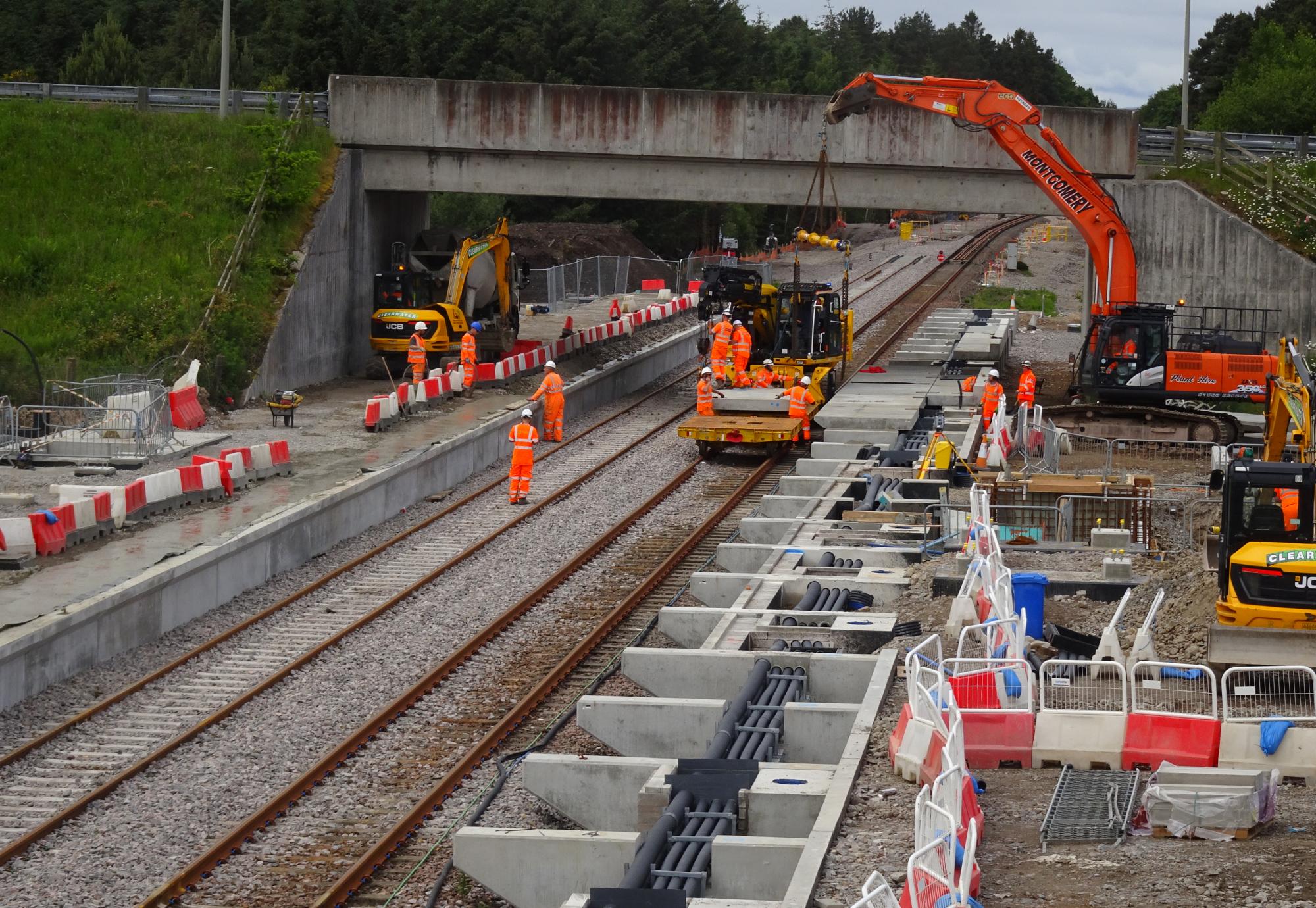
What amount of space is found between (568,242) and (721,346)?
31.2 m

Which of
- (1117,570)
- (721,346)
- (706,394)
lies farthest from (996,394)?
(1117,570)

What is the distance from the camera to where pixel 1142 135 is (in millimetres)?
38969

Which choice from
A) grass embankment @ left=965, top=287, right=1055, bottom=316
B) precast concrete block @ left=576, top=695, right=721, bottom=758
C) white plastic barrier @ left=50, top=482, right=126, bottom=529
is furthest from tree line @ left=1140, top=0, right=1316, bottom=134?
precast concrete block @ left=576, top=695, right=721, bottom=758

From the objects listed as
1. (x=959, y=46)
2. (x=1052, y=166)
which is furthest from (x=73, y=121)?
(x=959, y=46)

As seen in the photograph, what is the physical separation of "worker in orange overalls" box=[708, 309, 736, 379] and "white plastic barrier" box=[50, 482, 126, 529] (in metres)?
13.0

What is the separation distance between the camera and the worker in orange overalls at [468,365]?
34.2 meters

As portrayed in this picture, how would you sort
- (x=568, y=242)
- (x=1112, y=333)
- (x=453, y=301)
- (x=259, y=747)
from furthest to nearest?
(x=568, y=242)
(x=453, y=301)
(x=1112, y=333)
(x=259, y=747)

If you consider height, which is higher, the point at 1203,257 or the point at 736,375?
the point at 1203,257

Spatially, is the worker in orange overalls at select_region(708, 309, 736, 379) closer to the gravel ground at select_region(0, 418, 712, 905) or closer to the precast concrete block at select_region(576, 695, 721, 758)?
the gravel ground at select_region(0, 418, 712, 905)

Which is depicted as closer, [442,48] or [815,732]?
[815,732]

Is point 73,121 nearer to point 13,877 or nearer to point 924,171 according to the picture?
point 924,171

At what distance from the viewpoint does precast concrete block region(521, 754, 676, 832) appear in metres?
13.7

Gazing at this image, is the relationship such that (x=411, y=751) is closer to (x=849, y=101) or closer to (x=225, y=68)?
(x=849, y=101)

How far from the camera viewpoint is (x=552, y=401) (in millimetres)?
31328
